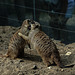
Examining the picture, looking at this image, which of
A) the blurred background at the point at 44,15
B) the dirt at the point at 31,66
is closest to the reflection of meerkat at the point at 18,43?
the dirt at the point at 31,66

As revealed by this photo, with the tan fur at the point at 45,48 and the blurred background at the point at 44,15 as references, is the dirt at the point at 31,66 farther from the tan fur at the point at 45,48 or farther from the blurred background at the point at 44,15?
the blurred background at the point at 44,15

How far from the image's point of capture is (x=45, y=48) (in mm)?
3396

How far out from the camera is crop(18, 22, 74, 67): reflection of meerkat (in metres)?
3.36

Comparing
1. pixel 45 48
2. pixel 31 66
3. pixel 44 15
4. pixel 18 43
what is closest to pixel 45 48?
pixel 45 48

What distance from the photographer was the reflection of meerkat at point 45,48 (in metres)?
3.36

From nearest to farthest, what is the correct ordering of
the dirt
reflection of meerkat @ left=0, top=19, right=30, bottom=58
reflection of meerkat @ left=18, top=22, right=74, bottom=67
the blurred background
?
the dirt, reflection of meerkat @ left=18, top=22, right=74, bottom=67, reflection of meerkat @ left=0, top=19, right=30, bottom=58, the blurred background

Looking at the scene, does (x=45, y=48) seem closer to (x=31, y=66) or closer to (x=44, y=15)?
(x=31, y=66)

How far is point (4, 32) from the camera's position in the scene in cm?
590

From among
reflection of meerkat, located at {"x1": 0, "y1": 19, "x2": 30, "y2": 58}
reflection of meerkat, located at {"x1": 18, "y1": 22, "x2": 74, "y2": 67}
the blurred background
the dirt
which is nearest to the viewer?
the dirt

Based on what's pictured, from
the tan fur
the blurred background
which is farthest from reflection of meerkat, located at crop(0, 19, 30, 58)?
the blurred background

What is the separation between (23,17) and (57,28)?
152 centimetres

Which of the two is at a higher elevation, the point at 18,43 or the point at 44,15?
the point at 44,15

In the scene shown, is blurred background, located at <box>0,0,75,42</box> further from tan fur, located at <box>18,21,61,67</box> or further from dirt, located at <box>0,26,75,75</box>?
tan fur, located at <box>18,21,61,67</box>

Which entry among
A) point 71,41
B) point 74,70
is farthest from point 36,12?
point 74,70
